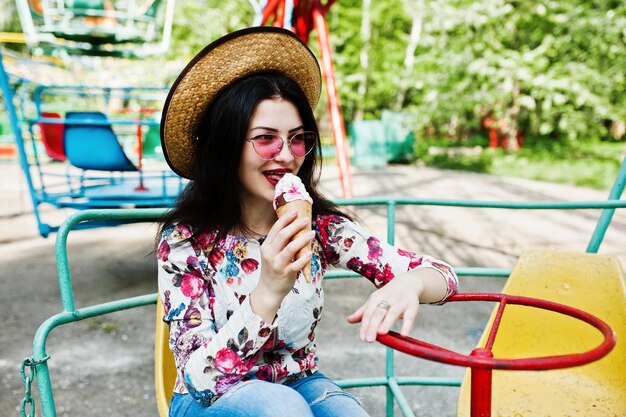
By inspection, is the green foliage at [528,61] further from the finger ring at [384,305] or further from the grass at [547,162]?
the finger ring at [384,305]

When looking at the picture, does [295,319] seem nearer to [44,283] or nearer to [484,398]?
[484,398]

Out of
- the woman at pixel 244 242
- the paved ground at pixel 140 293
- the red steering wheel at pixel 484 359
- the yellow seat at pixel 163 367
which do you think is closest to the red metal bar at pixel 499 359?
the red steering wheel at pixel 484 359

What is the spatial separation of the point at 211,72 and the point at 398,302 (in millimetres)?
727

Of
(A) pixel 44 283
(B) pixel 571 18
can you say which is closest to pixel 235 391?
(A) pixel 44 283

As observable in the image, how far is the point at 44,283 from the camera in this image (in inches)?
183

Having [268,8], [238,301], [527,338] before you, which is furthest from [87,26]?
[527,338]

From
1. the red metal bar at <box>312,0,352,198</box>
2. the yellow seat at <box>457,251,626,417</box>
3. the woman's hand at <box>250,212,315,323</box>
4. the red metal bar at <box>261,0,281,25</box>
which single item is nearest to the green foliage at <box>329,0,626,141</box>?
the red metal bar at <box>312,0,352,198</box>

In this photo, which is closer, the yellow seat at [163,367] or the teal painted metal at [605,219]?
the yellow seat at [163,367]

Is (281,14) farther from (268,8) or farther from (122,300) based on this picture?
(122,300)

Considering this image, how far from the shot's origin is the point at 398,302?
3.57ft

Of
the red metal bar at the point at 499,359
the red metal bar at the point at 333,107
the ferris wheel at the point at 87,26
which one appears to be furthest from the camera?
the red metal bar at the point at 333,107

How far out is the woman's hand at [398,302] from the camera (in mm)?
998

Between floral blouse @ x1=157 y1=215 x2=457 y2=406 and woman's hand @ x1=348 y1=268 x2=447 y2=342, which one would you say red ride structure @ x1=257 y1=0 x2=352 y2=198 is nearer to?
floral blouse @ x1=157 y1=215 x2=457 y2=406

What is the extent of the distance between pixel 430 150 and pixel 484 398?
1784cm
